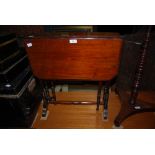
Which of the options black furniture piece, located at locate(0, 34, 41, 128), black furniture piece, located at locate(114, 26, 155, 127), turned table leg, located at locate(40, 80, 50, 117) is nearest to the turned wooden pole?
black furniture piece, located at locate(114, 26, 155, 127)

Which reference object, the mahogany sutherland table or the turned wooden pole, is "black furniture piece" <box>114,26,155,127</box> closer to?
the turned wooden pole

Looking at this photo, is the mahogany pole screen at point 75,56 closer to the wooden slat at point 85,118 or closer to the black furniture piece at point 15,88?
the black furniture piece at point 15,88

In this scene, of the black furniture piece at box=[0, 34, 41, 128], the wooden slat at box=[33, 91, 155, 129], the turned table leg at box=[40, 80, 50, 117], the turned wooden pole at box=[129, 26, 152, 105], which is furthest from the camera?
the turned table leg at box=[40, 80, 50, 117]

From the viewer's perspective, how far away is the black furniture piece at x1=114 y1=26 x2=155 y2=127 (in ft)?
5.21

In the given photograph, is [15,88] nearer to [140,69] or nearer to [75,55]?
[75,55]

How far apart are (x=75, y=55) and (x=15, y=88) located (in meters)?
0.74

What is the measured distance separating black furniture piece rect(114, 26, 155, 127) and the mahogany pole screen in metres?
0.27

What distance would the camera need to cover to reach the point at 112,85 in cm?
251

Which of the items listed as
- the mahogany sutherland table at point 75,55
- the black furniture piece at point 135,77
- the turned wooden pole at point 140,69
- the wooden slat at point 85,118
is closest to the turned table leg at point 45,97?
the wooden slat at point 85,118

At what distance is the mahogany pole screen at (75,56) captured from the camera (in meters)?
1.40

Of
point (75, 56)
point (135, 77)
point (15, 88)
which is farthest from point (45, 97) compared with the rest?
point (135, 77)

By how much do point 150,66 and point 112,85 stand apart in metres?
0.77

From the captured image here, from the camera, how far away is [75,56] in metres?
1.48

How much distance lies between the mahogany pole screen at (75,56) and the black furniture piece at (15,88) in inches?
10.5
